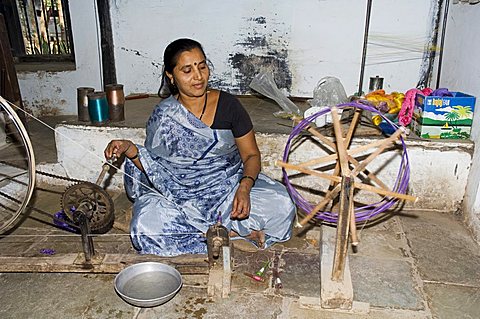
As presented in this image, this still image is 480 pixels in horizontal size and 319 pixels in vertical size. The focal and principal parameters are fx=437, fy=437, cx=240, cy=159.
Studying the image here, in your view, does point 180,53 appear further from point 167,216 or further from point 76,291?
point 76,291

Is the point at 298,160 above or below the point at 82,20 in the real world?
below

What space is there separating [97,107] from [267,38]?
5.07ft

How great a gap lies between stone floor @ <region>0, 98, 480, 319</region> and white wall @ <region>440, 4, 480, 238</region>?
17cm

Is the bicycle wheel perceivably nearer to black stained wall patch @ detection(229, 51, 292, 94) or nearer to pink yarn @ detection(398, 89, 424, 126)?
black stained wall patch @ detection(229, 51, 292, 94)

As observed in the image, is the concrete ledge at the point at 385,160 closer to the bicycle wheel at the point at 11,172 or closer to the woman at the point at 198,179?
the bicycle wheel at the point at 11,172

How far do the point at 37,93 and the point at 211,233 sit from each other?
3000 millimetres

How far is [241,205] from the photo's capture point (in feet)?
7.27

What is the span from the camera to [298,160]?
9.76ft

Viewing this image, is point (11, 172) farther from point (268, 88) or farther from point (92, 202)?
point (268, 88)

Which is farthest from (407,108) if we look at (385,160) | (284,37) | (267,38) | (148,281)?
(148,281)

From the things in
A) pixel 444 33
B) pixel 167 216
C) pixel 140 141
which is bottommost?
pixel 167 216

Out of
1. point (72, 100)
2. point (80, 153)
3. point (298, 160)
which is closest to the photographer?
point (298, 160)

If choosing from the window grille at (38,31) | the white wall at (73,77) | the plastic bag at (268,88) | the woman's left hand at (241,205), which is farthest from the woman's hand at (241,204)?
the window grille at (38,31)

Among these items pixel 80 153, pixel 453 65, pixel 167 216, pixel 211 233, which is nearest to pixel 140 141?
pixel 80 153
